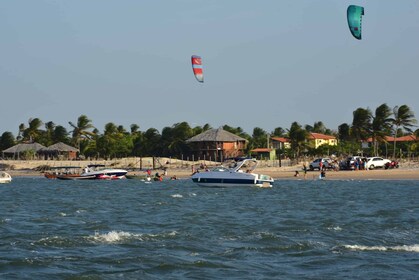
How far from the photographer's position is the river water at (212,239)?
1959 cm

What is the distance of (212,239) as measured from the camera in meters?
25.6

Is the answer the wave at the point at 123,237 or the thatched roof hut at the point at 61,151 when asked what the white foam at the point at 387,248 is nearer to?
the wave at the point at 123,237

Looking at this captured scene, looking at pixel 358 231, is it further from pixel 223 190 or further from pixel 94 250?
pixel 223 190

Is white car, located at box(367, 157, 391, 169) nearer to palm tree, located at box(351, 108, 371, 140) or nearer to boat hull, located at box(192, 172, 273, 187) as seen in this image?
palm tree, located at box(351, 108, 371, 140)

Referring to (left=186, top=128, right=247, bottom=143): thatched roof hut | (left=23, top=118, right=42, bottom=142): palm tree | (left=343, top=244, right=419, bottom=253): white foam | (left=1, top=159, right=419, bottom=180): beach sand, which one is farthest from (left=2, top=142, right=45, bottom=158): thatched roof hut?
(left=343, top=244, right=419, bottom=253): white foam

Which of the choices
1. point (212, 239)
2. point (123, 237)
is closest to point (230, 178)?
point (212, 239)

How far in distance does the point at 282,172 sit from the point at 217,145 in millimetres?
27735

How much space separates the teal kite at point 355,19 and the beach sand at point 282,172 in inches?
933

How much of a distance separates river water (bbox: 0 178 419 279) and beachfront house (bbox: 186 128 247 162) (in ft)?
205

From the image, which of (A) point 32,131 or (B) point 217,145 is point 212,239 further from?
(A) point 32,131

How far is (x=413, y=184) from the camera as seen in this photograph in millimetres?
62094

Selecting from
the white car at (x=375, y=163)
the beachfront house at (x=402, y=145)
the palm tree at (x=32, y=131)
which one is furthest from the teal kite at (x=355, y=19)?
the palm tree at (x=32, y=131)

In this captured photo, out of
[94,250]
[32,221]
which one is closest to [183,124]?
[32,221]

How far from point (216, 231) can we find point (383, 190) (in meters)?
29.7
